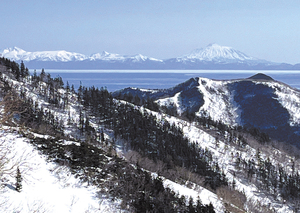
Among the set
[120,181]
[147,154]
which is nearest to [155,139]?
[147,154]

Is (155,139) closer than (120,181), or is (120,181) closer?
(120,181)

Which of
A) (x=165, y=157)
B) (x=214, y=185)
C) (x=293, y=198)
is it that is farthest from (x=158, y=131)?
(x=293, y=198)

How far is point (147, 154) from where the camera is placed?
109m

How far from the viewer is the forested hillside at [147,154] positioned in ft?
99.6

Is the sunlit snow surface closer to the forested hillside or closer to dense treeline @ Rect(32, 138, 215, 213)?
the forested hillside

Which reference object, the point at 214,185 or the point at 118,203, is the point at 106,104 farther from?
the point at 118,203

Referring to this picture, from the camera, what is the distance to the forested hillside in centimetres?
3034

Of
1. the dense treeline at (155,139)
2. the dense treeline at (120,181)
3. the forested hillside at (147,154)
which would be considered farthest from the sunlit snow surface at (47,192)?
the dense treeline at (155,139)

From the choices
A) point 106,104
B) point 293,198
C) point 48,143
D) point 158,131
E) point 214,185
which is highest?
point 48,143

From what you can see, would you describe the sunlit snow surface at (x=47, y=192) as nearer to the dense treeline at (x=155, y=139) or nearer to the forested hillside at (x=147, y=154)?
the forested hillside at (x=147, y=154)

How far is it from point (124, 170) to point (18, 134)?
579 inches

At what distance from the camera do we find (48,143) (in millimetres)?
34500

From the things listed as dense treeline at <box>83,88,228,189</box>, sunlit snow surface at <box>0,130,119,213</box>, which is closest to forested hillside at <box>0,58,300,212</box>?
dense treeline at <box>83,88,228,189</box>

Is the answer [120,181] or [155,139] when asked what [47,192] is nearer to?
[120,181]
